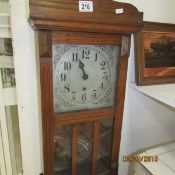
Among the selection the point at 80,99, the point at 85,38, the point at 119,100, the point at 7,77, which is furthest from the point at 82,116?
the point at 7,77

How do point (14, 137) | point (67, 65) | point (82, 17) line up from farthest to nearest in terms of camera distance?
point (14, 137), point (67, 65), point (82, 17)

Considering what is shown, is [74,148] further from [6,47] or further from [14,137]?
[6,47]

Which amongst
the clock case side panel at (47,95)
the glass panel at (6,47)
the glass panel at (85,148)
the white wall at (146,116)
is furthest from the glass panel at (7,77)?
the white wall at (146,116)

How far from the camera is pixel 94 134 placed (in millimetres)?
866

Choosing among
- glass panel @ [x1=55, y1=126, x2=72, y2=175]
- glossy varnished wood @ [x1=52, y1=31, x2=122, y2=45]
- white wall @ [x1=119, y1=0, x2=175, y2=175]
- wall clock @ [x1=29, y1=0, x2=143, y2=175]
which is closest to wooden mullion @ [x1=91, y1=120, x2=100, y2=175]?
wall clock @ [x1=29, y1=0, x2=143, y2=175]

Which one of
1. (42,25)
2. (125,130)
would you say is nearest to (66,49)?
(42,25)

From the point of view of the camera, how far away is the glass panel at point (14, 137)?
1.03 m

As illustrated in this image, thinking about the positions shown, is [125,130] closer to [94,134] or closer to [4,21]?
[94,134]

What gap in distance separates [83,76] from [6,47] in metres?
0.39

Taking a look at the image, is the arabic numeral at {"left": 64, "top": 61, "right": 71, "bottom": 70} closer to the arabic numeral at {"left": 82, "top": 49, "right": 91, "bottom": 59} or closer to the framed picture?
the arabic numeral at {"left": 82, "top": 49, "right": 91, "bottom": 59}

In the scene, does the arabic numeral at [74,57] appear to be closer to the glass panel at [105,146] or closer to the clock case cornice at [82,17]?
the clock case cornice at [82,17]

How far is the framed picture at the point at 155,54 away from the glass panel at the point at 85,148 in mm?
327

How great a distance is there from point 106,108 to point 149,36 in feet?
1.33

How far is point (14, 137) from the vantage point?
1.05 metres
